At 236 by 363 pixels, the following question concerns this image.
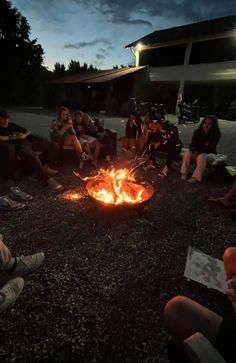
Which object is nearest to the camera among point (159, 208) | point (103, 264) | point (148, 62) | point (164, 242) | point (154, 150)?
point (103, 264)

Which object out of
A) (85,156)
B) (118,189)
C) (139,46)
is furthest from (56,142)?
(139,46)

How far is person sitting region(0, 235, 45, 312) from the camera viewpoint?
2.12m

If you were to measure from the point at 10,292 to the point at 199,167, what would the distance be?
436cm

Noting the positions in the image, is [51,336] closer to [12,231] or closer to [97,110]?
[12,231]

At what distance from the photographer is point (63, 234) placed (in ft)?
10.9

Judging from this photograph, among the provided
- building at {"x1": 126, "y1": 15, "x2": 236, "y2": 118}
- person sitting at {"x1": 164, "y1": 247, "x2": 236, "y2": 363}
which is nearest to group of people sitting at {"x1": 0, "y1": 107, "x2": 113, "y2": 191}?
person sitting at {"x1": 164, "y1": 247, "x2": 236, "y2": 363}

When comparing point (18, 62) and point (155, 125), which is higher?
point (18, 62)

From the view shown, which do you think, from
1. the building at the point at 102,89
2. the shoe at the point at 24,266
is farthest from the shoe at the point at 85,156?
the building at the point at 102,89

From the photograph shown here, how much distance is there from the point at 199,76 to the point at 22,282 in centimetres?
2020

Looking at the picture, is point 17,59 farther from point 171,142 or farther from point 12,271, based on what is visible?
point 12,271

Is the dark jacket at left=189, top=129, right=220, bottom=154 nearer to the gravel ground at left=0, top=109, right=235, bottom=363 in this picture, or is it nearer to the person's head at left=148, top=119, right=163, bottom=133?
the person's head at left=148, top=119, right=163, bottom=133

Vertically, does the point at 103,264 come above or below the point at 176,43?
below

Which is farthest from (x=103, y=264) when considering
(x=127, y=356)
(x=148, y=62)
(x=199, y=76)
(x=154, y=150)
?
(x=148, y=62)

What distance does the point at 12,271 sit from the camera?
2.41 m
